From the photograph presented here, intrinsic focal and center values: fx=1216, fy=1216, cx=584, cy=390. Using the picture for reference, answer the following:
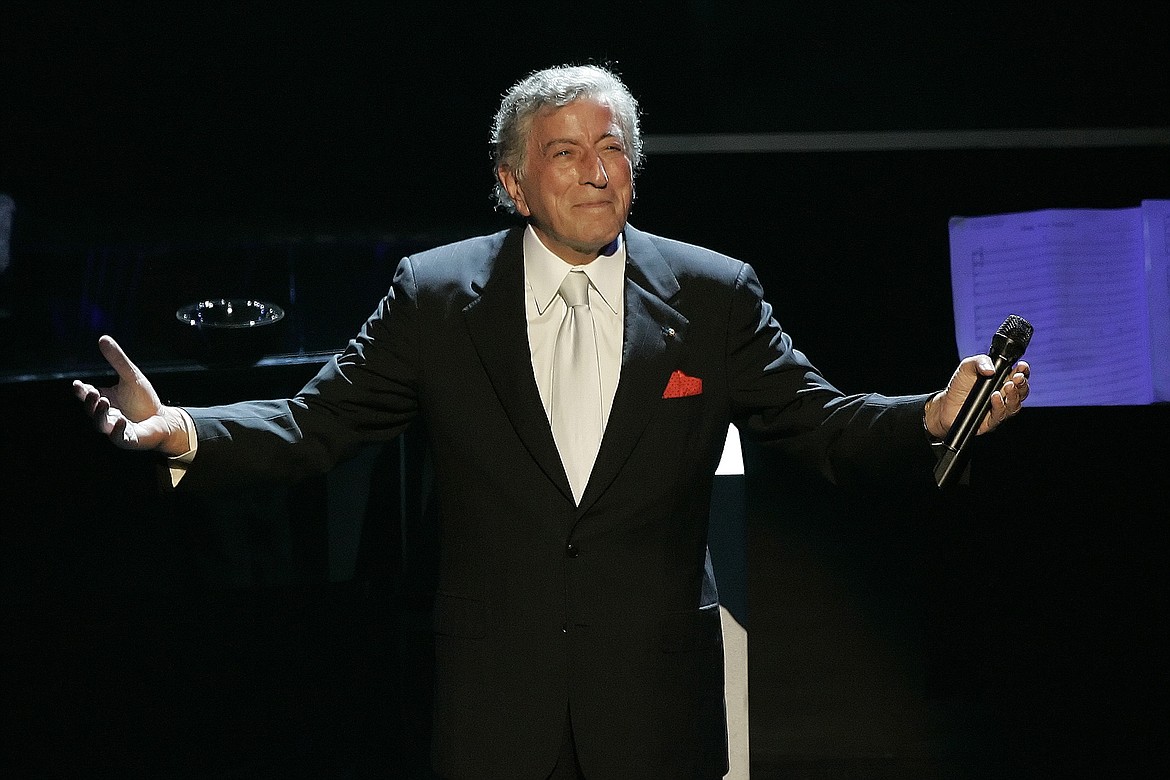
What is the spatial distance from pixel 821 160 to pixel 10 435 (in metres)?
1.93

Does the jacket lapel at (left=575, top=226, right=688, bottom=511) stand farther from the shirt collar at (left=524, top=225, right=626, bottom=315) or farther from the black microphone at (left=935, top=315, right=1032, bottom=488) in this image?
the black microphone at (left=935, top=315, right=1032, bottom=488)

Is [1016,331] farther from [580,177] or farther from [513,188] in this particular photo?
[513,188]

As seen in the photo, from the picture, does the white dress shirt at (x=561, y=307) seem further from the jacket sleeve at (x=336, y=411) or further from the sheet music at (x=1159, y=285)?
the sheet music at (x=1159, y=285)

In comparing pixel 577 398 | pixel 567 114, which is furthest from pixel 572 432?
pixel 567 114

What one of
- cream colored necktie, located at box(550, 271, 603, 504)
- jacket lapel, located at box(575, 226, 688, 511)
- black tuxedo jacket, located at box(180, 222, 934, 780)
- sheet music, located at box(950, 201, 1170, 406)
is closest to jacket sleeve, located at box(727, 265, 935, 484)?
black tuxedo jacket, located at box(180, 222, 934, 780)

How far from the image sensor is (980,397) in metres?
1.62

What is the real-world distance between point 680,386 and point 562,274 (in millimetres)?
265

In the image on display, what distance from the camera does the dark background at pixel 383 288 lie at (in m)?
2.69

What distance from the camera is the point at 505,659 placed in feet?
5.88

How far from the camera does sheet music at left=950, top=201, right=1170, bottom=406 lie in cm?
279

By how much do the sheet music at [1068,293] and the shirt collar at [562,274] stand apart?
1.19m

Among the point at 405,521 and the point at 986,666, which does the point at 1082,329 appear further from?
the point at 405,521

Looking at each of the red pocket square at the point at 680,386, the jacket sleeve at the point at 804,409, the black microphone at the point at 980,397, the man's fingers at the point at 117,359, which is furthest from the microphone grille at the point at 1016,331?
the man's fingers at the point at 117,359

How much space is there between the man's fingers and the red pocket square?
77cm
